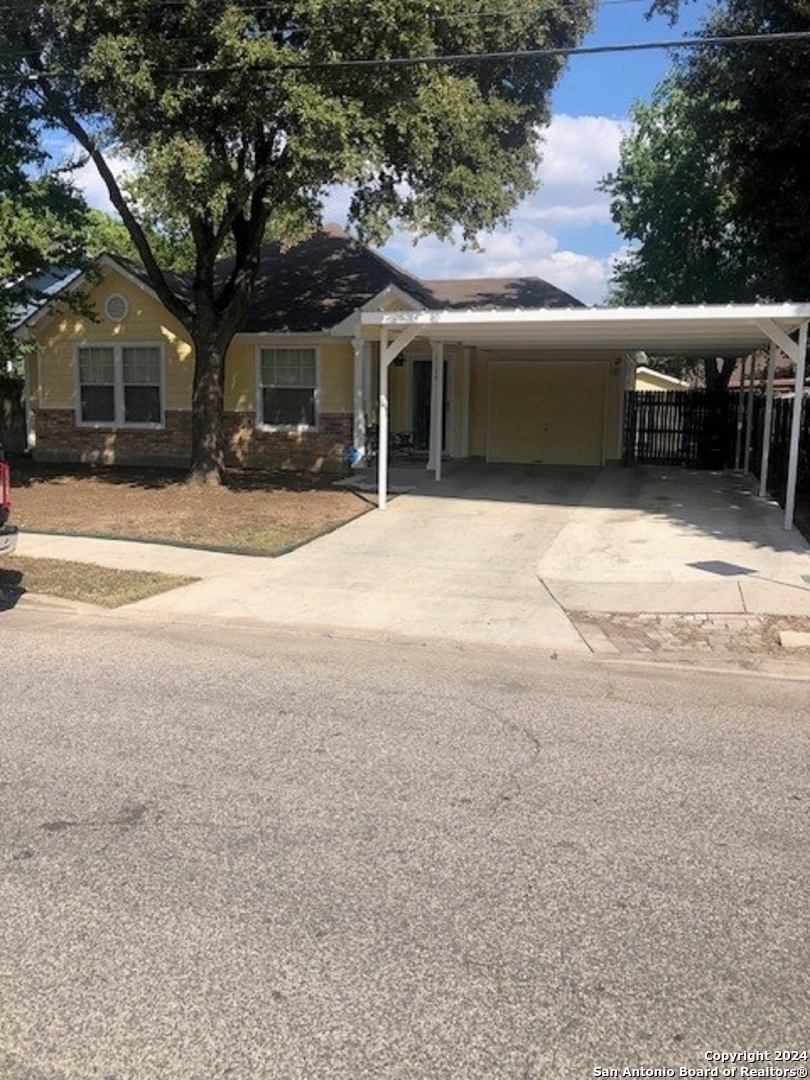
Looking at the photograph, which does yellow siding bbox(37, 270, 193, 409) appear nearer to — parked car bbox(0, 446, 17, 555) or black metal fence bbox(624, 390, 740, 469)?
black metal fence bbox(624, 390, 740, 469)

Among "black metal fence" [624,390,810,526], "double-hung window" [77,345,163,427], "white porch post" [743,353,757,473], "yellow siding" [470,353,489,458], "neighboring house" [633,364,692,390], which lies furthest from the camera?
"neighboring house" [633,364,692,390]

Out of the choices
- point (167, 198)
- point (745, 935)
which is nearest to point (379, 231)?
point (167, 198)

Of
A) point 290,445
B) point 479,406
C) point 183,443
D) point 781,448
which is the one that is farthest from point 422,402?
point 781,448

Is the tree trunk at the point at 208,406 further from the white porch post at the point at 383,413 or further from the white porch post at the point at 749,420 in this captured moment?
the white porch post at the point at 749,420

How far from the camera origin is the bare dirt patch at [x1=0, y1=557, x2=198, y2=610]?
896cm

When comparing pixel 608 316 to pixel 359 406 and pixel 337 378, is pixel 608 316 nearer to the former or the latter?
pixel 359 406

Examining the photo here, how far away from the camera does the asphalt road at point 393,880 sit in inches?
107

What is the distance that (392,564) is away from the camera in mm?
10906

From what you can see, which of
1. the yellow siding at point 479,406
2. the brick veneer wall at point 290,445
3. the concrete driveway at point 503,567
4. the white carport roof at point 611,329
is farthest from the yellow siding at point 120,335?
the concrete driveway at point 503,567

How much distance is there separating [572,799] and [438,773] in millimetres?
716

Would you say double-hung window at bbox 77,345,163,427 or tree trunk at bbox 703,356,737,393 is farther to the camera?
tree trunk at bbox 703,356,737,393

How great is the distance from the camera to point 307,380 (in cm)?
1877

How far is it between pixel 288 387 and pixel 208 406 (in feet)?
9.89

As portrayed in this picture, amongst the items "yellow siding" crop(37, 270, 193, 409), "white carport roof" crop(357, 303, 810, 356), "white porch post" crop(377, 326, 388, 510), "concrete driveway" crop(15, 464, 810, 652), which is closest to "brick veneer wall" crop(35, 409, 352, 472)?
"yellow siding" crop(37, 270, 193, 409)
